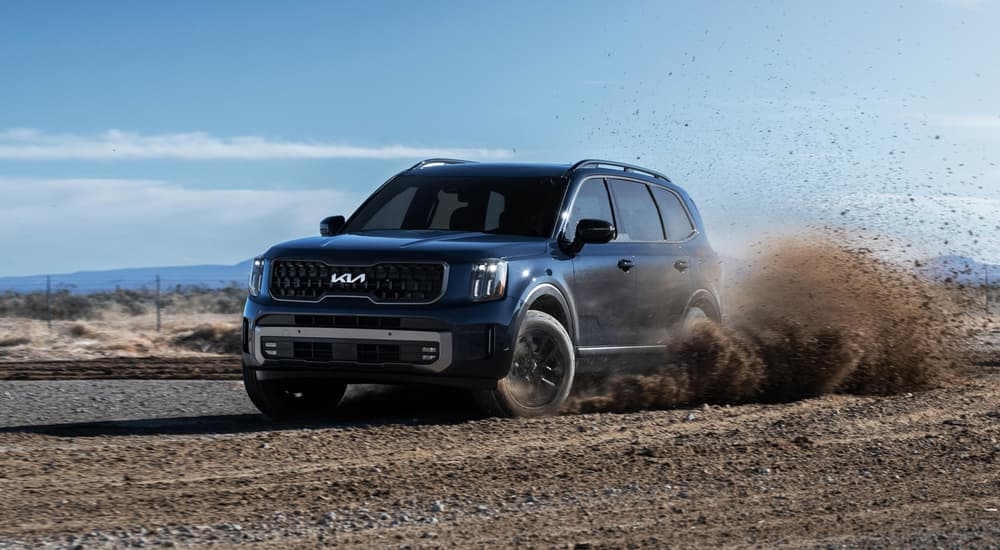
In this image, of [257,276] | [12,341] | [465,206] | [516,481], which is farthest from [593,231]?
[12,341]

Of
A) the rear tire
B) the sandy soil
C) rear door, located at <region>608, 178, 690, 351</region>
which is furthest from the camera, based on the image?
the sandy soil

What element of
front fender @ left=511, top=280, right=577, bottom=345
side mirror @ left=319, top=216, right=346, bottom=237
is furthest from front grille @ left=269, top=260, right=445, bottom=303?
side mirror @ left=319, top=216, right=346, bottom=237

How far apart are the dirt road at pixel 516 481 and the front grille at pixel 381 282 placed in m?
0.88

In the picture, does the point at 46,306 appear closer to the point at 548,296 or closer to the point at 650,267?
the point at 650,267

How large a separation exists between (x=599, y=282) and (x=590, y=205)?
650 mm

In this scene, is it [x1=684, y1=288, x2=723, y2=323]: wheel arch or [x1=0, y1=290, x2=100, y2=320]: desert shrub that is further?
[x1=0, y1=290, x2=100, y2=320]: desert shrub

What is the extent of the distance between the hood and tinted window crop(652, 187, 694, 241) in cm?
197

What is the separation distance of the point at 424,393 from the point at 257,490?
466 cm

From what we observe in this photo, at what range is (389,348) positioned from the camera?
8.69 meters

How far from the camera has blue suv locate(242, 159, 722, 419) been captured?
8.70 m

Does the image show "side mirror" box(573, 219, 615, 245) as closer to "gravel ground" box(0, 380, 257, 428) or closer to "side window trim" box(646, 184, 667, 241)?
"side window trim" box(646, 184, 667, 241)

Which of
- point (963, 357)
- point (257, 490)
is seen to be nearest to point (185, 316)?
point (963, 357)

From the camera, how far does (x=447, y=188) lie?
10.3 metres

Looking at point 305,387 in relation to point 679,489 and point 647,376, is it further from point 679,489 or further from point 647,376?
point 679,489
